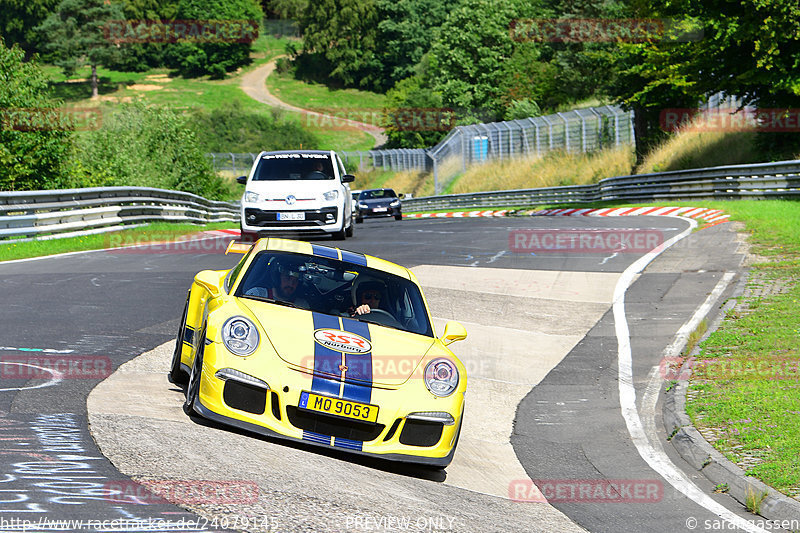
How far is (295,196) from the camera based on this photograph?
19344 mm

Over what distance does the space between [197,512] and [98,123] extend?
4255 centimetres

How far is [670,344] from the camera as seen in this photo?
464 inches

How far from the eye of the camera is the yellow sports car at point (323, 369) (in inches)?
256

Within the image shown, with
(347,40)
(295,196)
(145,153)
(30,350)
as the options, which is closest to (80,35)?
(347,40)

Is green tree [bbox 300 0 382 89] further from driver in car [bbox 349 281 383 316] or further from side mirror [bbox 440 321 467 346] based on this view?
side mirror [bbox 440 321 467 346]

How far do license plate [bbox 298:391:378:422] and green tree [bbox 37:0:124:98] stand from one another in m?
128

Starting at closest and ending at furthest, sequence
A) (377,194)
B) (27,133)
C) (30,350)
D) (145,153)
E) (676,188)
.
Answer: (30,350) → (27,133) → (676,188) → (377,194) → (145,153)

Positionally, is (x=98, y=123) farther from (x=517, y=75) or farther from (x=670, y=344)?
(x=517, y=75)

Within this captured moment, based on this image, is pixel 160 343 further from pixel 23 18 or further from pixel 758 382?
pixel 23 18

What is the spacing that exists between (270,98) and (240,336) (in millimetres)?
121506

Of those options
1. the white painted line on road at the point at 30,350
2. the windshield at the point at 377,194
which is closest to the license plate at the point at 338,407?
the white painted line on road at the point at 30,350

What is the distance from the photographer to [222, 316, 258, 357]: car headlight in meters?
6.64

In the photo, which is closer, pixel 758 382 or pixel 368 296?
pixel 368 296

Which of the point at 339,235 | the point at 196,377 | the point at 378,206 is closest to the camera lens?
the point at 196,377
